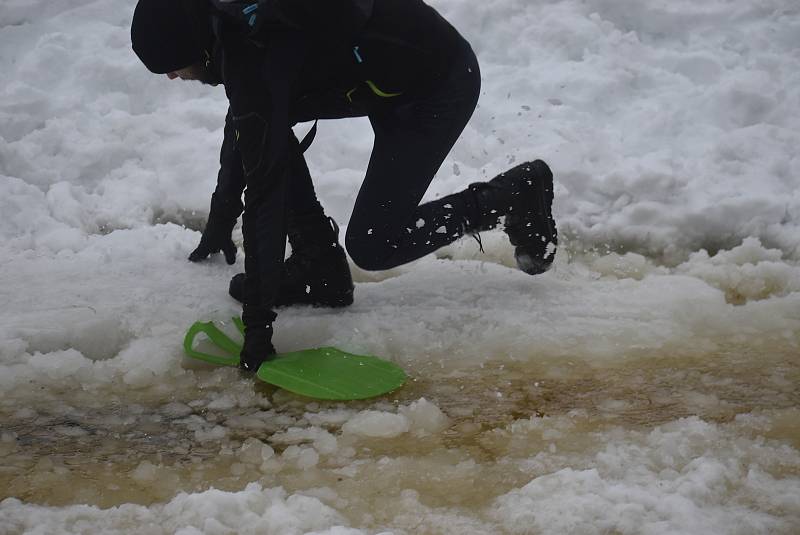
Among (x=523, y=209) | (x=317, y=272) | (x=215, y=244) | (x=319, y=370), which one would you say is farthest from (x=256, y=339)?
(x=523, y=209)

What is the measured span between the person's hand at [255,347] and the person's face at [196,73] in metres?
0.84

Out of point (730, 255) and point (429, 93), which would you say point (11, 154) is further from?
point (730, 255)

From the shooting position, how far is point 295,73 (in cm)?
251

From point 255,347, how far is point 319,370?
231mm

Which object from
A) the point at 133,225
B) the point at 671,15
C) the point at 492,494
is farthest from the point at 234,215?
the point at 671,15

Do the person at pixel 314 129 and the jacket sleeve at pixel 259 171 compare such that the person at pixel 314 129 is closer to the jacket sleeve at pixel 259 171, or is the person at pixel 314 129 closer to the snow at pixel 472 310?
the jacket sleeve at pixel 259 171

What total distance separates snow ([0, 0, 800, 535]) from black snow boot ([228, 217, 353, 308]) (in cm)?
9

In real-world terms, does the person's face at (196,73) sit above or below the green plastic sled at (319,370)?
above

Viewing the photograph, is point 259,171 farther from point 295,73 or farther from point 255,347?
point 255,347

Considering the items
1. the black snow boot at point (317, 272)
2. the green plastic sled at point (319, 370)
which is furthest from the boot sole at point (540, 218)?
the green plastic sled at point (319, 370)

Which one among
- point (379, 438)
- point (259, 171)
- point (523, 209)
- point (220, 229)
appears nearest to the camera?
point (379, 438)

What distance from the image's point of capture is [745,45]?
16.4 feet

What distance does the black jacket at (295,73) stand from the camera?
7.98ft

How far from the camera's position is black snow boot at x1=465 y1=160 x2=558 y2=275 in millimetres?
3072
